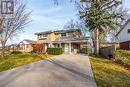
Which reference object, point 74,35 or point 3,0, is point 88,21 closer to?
point 3,0

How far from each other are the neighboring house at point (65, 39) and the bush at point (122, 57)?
71.4 feet

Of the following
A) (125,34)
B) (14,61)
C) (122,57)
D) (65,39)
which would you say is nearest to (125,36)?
(125,34)

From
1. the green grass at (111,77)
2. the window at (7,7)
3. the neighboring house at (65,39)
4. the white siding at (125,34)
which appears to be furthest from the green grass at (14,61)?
the neighboring house at (65,39)

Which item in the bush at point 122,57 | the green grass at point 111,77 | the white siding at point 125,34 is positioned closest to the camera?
the green grass at point 111,77

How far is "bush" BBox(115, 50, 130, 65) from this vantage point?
904 inches

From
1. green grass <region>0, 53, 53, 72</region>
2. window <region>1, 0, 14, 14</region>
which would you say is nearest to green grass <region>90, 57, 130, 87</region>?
green grass <region>0, 53, 53, 72</region>

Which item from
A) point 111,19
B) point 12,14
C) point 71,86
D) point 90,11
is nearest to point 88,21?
point 90,11

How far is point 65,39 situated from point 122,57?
27477 mm

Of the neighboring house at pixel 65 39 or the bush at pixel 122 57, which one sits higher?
the neighboring house at pixel 65 39

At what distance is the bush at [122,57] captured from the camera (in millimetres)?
22956

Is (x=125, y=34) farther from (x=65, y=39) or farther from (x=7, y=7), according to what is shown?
(x=7, y=7)

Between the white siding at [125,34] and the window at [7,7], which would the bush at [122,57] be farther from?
the window at [7,7]

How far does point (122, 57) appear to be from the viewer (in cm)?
2388

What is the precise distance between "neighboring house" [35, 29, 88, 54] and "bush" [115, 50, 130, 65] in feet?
71.4
